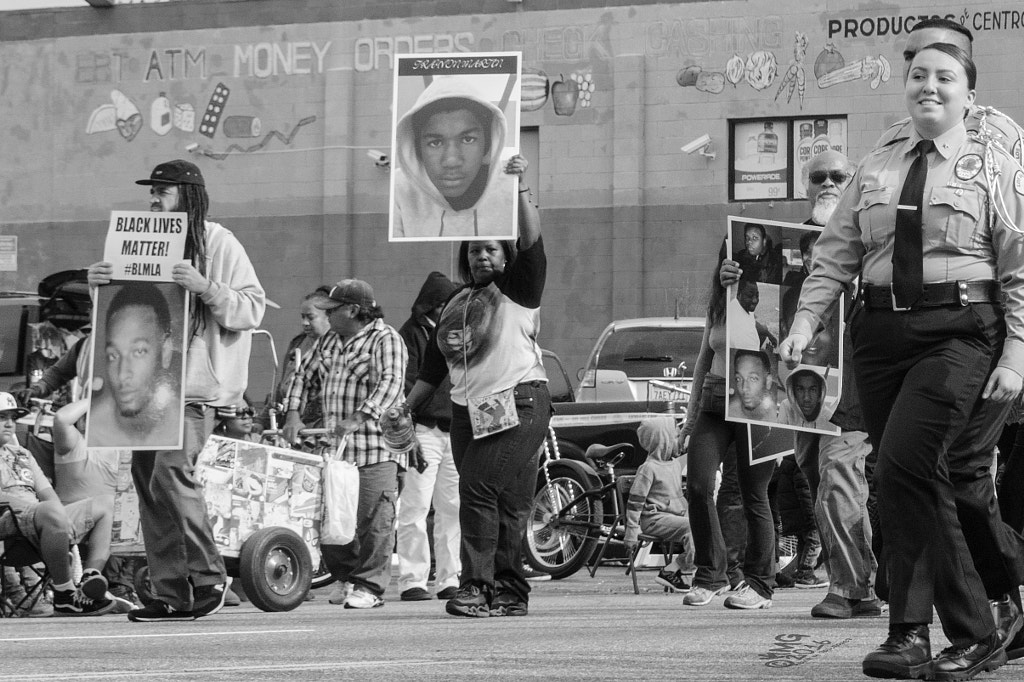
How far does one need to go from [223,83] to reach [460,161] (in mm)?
21015

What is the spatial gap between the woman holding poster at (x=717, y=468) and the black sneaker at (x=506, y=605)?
98cm

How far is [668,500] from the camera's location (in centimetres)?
1202

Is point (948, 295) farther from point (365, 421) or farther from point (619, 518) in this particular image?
point (619, 518)

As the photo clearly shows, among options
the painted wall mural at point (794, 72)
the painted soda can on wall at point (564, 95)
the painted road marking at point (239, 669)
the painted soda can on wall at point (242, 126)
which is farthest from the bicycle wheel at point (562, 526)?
the painted soda can on wall at point (242, 126)

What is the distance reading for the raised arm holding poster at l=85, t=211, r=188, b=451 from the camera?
8.11 metres

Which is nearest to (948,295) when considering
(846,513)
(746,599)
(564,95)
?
(846,513)

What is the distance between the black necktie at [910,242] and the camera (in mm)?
5230

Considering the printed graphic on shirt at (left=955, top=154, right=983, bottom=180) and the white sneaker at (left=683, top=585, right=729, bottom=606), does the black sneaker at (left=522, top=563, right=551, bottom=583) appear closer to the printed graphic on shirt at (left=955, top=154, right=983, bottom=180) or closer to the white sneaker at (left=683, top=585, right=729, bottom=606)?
the white sneaker at (left=683, top=585, right=729, bottom=606)

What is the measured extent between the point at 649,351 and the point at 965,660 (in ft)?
38.0

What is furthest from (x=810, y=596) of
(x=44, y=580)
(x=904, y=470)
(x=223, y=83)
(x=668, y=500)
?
(x=223, y=83)

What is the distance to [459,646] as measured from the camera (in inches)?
252

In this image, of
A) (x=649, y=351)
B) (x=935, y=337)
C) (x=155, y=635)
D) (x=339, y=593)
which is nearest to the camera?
(x=935, y=337)

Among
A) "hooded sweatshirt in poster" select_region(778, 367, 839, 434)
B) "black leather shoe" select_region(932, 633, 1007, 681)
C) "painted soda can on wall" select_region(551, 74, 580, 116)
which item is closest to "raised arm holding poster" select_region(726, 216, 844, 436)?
"hooded sweatshirt in poster" select_region(778, 367, 839, 434)

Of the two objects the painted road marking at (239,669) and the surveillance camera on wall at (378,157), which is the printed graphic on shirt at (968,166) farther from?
the surveillance camera on wall at (378,157)
